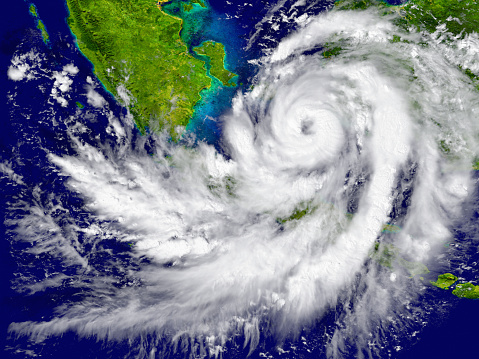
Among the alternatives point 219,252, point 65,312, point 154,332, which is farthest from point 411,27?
point 65,312

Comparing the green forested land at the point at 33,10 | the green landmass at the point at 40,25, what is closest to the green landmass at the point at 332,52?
the green landmass at the point at 40,25

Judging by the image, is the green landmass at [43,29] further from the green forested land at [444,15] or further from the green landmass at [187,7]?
the green forested land at [444,15]

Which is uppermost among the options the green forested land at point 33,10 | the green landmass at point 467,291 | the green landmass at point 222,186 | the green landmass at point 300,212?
the green forested land at point 33,10

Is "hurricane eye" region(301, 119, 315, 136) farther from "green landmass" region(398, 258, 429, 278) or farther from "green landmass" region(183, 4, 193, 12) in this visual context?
"green landmass" region(183, 4, 193, 12)

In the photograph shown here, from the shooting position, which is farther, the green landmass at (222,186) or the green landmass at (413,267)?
the green landmass at (222,186)

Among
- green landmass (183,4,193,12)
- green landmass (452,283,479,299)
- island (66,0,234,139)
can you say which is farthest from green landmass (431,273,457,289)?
green landmass (183,4,193,12)

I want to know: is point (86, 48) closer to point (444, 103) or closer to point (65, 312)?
point (65, 312)
